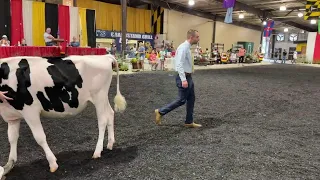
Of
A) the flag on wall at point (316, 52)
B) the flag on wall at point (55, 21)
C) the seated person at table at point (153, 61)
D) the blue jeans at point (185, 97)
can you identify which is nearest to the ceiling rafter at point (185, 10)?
the flag on wall at point (55, 21)

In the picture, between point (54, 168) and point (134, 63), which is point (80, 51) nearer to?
point (54, 168)

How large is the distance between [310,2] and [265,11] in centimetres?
1186

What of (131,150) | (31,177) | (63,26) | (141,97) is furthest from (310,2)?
(31,177)

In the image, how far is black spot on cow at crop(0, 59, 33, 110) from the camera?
8.05 feet

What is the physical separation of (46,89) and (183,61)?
1.92 m

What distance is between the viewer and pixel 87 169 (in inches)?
105

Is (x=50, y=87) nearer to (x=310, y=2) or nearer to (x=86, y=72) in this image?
(x=86, y=72)

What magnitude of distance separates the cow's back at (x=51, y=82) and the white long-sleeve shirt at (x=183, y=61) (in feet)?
4.13

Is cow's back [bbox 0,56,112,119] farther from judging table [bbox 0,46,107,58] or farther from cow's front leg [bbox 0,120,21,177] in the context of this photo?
judging table [bbox 0,46,107,58]

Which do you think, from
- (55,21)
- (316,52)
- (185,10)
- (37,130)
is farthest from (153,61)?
(316,52)

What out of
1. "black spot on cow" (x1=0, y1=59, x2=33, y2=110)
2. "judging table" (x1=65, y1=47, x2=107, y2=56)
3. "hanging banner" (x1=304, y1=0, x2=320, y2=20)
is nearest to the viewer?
"black spot on cow" (x1=0, y1=59, x2=33, y2=110)

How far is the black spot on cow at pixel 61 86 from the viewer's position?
2590mm

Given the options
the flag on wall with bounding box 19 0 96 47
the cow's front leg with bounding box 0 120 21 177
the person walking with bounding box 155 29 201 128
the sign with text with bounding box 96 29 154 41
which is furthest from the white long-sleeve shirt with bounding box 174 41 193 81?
the sign with text with bounding box 96 29 154 41

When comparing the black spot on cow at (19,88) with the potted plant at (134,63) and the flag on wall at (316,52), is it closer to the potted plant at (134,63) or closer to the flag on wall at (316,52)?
the potted plant at (134,63)
